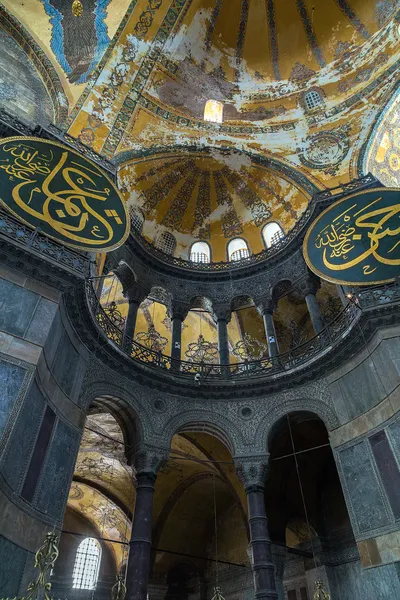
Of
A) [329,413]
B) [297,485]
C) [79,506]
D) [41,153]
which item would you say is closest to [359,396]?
[329,413]

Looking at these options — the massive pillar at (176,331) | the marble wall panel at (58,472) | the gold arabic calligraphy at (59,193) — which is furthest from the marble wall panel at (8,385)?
the massive pillar at (176,331)

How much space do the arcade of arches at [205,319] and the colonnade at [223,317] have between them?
0.06 m

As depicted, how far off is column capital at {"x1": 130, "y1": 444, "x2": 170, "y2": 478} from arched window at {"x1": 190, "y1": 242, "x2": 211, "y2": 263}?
6.86 m

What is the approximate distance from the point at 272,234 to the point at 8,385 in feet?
31.7

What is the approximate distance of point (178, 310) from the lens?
12.5m

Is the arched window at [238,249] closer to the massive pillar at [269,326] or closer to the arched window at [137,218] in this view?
the massive pillar at [269,326]

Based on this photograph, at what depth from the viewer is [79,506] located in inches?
615

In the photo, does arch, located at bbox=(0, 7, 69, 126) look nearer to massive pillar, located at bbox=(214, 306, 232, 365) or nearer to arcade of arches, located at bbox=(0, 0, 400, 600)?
arcade of arches, located at bbox=(0, 0, 400, 600)

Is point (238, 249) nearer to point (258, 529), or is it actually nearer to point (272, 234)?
point (272, 234)


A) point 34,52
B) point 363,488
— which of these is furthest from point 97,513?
point 34,52

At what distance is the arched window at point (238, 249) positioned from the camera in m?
→ 14.0

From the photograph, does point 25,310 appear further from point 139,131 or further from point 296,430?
point 139,131

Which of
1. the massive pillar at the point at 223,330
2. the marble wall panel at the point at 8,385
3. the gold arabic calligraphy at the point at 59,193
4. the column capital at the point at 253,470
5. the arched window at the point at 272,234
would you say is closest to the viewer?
the marble wall panel at the point at 8,385

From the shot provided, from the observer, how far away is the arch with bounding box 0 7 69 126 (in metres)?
12.4
